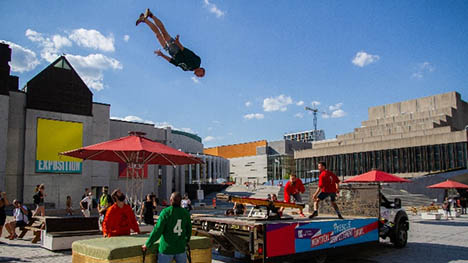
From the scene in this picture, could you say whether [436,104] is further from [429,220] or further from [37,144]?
[37,144]

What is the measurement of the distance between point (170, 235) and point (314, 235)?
11.6 ft

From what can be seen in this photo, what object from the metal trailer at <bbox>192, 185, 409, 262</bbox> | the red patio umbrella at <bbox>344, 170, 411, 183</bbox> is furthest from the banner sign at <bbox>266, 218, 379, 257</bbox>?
the red patio umbrella at <bbox>344, 170, 411, 183</bbox>

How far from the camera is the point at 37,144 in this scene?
32719 mm

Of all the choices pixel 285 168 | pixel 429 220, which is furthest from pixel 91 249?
pixel 285 168

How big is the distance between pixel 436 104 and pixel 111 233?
75.0m

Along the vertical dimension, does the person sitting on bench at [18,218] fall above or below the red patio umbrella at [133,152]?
below

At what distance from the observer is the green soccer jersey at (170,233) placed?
5553 mm

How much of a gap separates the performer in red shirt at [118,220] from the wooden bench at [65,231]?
424 cm

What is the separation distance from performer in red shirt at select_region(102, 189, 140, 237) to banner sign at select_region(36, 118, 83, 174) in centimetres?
2801

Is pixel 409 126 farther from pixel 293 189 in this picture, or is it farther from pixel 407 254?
pixel 407 254

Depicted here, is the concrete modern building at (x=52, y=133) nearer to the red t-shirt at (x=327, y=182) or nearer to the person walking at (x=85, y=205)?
the person walking at (x=85, y=205)

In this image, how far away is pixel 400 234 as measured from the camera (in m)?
11.6

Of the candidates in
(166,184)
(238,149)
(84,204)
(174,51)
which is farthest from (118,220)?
(238,149)

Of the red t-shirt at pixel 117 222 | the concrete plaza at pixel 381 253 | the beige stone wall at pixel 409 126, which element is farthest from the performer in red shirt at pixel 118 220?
the beige stone wall at pixel 409 126
